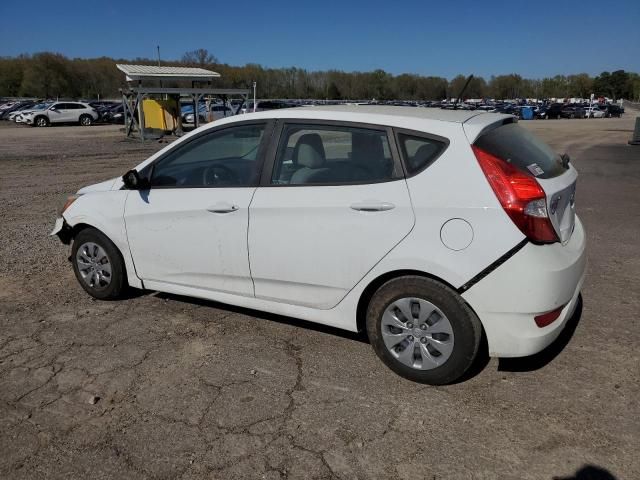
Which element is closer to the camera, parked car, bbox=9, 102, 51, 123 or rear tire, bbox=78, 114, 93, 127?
parked car, bbox=9, 102, 51, 123

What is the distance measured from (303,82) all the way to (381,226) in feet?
457

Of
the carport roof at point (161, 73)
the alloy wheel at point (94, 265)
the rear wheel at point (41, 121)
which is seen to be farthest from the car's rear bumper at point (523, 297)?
the rear wheel at point (41, 121)

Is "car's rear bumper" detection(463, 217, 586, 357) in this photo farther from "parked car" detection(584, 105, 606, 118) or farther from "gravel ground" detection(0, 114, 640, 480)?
"parked car" detection(584, 105, 606, 118)

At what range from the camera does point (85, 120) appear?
124 feet

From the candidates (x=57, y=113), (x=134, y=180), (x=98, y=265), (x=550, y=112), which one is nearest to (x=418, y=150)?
(x=134, y=180)

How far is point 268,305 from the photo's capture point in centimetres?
379

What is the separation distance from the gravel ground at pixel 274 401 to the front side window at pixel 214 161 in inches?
44.7

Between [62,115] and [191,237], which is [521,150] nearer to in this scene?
[191,237]

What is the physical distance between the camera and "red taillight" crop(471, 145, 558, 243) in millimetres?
2908

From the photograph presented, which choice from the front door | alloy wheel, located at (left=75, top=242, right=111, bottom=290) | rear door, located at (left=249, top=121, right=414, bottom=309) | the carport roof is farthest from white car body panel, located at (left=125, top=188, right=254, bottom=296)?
the carport roof

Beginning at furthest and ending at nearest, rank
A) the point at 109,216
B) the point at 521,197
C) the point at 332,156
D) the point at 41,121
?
1. the point at 41,121
2. the point at 109,216
3. the point at 332,156
4. the point at 521,197

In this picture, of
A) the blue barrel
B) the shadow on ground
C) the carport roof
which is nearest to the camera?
the shadow on ground

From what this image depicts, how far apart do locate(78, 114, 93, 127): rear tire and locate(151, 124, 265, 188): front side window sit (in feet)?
124

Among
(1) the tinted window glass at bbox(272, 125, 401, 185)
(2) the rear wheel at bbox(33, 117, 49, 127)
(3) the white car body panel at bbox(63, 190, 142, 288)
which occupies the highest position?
(1) the tinted window glass at bbox(272, 125, 401, 185)
